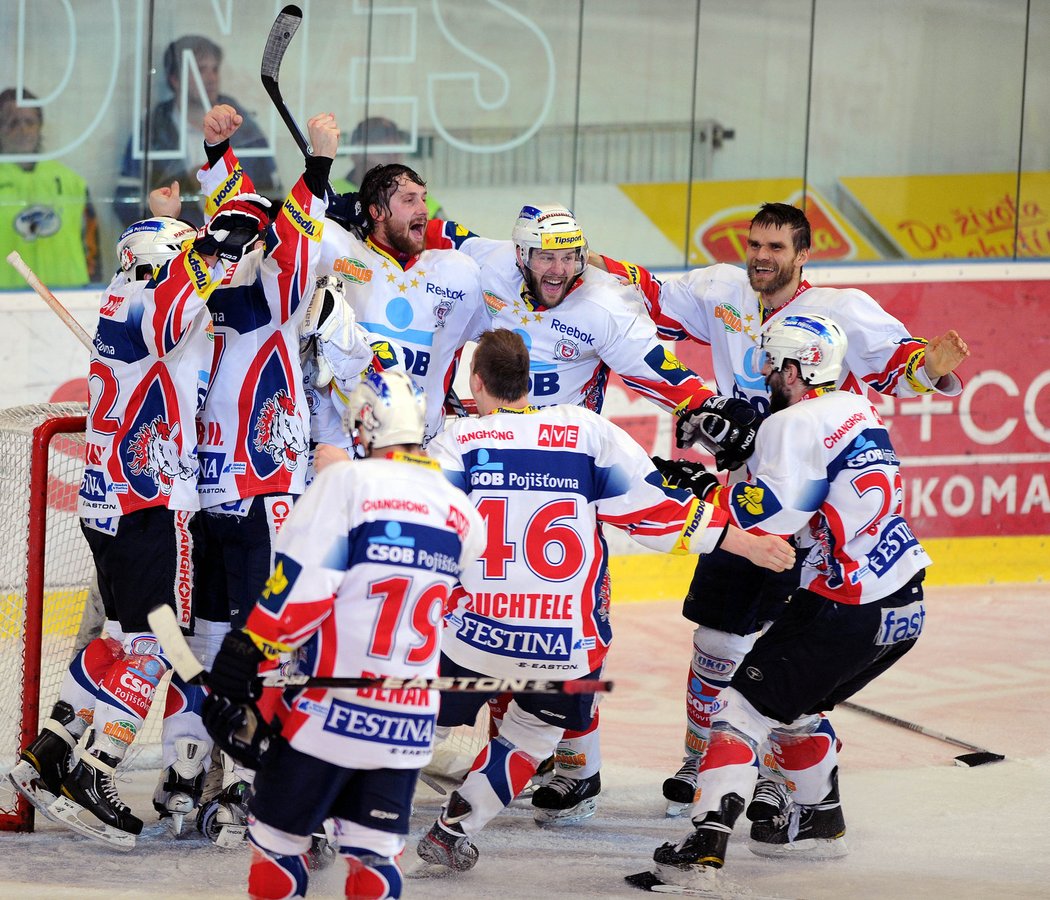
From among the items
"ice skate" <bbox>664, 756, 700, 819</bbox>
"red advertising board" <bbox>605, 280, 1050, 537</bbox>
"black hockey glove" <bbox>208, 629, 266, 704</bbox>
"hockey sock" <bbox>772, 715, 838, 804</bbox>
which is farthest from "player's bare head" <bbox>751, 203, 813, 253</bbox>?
"red advertising board" <bbox>605, 280, 1050, 537</bbox>

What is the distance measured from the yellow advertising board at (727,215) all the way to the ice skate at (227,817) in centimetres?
463

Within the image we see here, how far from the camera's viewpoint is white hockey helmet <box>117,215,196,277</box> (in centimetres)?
403

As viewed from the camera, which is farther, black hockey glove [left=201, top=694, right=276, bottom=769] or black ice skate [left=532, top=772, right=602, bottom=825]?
black ice skate [left=532, top=772, right=602, bottom=825]

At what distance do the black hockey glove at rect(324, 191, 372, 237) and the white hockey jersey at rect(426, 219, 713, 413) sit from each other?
1.22 ft

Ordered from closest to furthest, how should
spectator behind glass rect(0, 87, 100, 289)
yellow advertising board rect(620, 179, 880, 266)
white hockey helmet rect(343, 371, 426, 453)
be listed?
white hockey helmet rect(343, 371, 426, 453), spectator behind glass rect(0, 87, 100, 289), yellow advertising board rect(620, 179, 880, 266)

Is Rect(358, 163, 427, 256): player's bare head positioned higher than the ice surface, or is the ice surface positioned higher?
Rect(358, 163, 427, 256): player's bare head

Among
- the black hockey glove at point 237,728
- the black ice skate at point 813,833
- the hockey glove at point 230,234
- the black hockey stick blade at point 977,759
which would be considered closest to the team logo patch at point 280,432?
the hockey glove at point 230,234

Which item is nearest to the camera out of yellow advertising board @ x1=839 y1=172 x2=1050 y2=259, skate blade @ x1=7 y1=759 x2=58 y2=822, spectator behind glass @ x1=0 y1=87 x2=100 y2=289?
skate blade @ x1=7 y1=759 x2=58 y2=822

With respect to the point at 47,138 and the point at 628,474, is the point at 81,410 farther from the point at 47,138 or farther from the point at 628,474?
the point at 47,138

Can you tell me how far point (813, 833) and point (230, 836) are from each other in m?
1.47

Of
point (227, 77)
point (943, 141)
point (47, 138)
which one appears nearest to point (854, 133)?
point (943, 141)

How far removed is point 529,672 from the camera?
3.89 meters

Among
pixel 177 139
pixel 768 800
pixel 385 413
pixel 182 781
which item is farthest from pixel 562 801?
pixel 177 139

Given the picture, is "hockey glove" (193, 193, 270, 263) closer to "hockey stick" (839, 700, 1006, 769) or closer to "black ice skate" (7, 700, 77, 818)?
"black ice skate" (7, 700, 77, 818)
